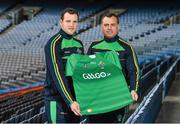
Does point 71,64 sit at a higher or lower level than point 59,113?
higher

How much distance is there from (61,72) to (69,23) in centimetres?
31

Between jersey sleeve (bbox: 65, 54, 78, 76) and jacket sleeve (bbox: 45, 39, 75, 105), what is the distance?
1.7 inches

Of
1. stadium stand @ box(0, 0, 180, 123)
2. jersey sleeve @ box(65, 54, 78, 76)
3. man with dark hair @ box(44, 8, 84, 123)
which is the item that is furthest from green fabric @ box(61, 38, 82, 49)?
stadium stand @ box(0, 0, 180, 123)

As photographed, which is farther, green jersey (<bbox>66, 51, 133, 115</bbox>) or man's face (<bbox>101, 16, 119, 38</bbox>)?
man's face (<bbox>101, 16, 119, 38</bbox>)

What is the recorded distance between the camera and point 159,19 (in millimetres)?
20000

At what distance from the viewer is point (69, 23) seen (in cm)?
245

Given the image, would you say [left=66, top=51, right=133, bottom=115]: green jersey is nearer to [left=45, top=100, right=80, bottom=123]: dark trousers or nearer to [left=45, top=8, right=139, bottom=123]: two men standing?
[left=45, top=8, right=139, bottom=123]: two men standing

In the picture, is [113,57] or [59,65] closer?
[59,65]

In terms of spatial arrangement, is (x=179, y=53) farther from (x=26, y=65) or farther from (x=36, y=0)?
(x=36, y=0)

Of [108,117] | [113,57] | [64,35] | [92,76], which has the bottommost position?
[108,117]

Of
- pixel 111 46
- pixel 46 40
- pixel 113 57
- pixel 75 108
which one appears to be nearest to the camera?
pixel 75 108

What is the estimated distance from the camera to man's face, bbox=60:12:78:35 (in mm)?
2412

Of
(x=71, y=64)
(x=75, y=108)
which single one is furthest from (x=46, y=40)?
(x=75, y=108)

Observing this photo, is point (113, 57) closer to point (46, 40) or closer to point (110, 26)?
point (110, 26)
